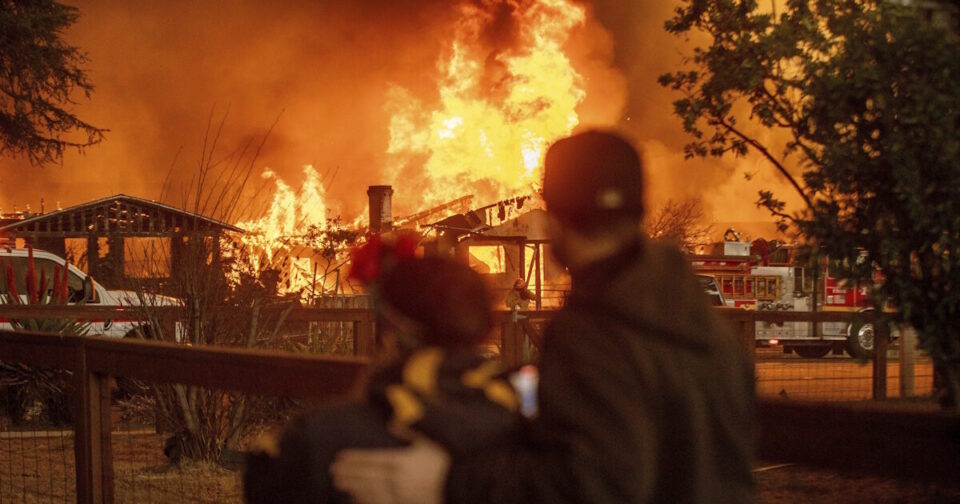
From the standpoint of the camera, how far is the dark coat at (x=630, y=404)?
5.16ft

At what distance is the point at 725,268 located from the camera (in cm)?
2878

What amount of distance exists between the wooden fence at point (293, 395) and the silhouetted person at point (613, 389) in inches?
27.2

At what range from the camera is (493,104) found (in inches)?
2226

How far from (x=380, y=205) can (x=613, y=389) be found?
22.2m

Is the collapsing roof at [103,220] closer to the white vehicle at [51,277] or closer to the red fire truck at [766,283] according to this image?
the white vehicle at [51,277]

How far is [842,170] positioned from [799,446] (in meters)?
5.01

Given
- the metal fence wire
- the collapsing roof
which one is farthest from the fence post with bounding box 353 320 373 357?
the collapsing roof

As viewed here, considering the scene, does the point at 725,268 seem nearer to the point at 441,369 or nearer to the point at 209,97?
the point at 441,369

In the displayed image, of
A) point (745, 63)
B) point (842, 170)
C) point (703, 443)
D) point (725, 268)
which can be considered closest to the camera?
point (703, 443)

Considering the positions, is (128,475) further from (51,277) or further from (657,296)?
(51,277)

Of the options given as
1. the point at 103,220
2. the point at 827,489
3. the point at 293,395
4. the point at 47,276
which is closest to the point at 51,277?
the point at 47,276

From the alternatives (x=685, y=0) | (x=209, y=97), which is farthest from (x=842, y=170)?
(x=209, y=97)

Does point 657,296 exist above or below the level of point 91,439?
above

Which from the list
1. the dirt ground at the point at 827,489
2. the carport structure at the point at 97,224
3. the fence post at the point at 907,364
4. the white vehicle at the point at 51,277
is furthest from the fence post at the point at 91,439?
the carport structure at the point at 97,224
